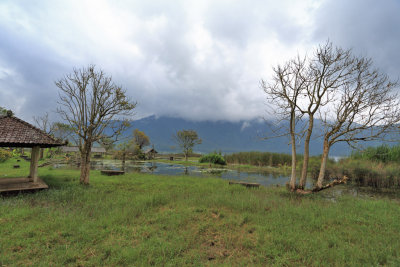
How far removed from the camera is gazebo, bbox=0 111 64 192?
8.76 meters

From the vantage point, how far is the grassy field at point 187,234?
3893mm

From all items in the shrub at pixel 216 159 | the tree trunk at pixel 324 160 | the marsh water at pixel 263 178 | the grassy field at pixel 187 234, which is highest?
→ the tree trunk at pixel 324 160

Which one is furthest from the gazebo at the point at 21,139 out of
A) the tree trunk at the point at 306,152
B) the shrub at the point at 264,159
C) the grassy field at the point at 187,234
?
the shrub at the point at 264,159

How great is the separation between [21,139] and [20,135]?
0.40 metres

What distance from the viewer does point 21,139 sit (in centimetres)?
908

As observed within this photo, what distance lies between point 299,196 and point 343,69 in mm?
7559

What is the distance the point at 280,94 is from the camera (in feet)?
39.7

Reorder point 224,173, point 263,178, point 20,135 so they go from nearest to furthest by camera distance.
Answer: point 20,135, point 263,178, point 224,173

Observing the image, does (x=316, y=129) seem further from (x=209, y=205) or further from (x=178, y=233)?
(x=178, y=233)

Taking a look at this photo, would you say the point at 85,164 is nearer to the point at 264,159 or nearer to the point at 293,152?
the point at 293,152

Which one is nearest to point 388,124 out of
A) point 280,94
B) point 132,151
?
point 280,94

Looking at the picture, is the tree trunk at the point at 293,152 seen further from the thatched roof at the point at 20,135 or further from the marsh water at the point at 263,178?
the thatched roof at the point at 20,135

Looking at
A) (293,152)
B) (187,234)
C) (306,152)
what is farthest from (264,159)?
(187,234)

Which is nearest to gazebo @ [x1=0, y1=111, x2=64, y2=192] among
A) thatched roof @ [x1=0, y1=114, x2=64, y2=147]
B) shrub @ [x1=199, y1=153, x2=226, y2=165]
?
thatched roof @ [x1=0, y1=114, x2=64, y2=147]
